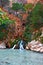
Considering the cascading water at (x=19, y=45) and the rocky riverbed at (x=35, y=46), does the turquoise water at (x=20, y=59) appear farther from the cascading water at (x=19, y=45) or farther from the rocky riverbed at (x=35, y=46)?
the cascading water at (x=19, y=45)

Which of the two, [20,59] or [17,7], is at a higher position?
[20,59]

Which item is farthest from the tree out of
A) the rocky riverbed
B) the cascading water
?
the rocky riverbed

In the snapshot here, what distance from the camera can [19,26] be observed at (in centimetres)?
3519

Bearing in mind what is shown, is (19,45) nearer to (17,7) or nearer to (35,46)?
(35,46)

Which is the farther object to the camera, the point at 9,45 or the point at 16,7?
the point at 16,7

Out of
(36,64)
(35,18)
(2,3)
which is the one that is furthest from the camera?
(2,3)

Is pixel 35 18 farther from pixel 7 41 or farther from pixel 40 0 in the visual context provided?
pixel 40 0

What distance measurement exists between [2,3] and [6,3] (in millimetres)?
746

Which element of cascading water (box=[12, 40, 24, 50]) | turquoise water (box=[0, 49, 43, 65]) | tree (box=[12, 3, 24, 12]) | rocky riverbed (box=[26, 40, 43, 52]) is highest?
turquoise water (box=[0, 49, 43, 65])

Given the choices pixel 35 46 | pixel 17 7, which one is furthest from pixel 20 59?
pixel 17 7

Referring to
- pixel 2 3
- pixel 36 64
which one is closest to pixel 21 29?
pixel 2 3

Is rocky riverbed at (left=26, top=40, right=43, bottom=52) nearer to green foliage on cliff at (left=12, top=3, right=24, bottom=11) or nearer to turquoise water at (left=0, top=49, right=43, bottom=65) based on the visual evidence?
turquoise water at (left=0, top=49, right=43, bottom=65)

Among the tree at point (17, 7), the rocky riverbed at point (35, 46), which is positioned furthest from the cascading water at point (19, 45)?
the tree at point (17, 7)

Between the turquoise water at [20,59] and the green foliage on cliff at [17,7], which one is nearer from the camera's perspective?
the turquoise water at [20,59]
